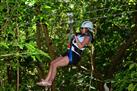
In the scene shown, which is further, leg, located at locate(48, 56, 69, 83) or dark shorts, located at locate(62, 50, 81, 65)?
leg, located at locate(48, 56, 69, 83)

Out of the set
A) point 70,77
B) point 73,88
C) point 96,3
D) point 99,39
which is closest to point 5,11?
point 96,3

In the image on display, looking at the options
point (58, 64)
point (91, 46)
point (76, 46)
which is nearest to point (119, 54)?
point (91, 46)

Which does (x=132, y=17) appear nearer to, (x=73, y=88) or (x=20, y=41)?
(x=73, y=88)

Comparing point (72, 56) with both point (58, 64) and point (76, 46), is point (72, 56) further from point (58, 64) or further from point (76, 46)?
point (58, 64)

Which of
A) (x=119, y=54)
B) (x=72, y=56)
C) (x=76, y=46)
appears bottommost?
(x=119, y=54)

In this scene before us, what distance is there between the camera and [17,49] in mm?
4922

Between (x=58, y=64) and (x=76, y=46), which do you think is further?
(x=58, y=64)

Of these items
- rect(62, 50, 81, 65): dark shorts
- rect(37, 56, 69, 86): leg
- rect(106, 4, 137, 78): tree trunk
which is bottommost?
rect(106, 4, 137, 78): tree trunk

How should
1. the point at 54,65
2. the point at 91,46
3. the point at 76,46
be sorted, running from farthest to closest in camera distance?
1. the point at 91,46
2. the point at 54,65
3. the point at 76,46

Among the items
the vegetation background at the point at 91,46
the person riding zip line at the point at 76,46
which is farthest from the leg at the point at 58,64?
the vegetation background at the point at 91,46

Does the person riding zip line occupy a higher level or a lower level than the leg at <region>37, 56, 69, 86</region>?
higher

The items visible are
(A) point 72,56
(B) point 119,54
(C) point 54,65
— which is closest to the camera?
(A) point 72,56

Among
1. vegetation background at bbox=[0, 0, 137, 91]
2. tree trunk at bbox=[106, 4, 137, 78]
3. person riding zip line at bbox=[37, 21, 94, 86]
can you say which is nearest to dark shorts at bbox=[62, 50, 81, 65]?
person riding zip line at bbox=[37, 21, 94, 86]

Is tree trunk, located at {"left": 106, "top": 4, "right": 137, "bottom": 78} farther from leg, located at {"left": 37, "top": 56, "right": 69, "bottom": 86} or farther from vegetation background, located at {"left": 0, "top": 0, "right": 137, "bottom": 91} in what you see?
leg, located at {"left": 37, "top": 56, "right": 69, "bottom": 86}
